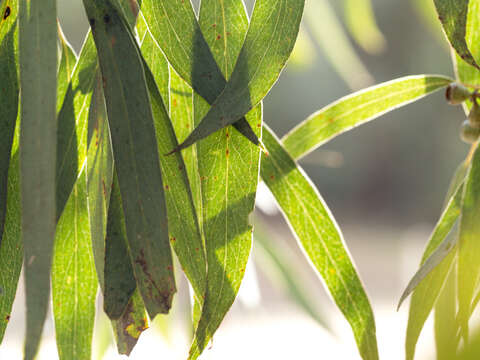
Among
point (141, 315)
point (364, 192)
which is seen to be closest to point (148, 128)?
point (141, 315)

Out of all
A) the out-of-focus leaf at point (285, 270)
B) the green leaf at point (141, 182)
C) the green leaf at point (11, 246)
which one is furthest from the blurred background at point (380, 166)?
the green leaf at point (141, 182)

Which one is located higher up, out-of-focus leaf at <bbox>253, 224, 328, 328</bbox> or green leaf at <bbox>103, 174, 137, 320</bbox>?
green leaf at <bbox>103, 174, 137, 320</bbox>

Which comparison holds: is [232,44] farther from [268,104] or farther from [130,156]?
[268,104]

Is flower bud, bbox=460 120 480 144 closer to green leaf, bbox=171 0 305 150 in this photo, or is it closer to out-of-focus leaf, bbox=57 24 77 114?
green leaf, bbox=171 0 305 150

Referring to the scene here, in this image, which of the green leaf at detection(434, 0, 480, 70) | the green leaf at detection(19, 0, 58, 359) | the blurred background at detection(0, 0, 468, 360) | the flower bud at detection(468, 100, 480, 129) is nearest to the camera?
the green leaf at detection(19, 0, 58, 359)

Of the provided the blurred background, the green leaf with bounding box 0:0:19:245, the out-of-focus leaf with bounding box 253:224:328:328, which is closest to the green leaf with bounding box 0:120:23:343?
the green leaf with bounding box 0:0:19:245

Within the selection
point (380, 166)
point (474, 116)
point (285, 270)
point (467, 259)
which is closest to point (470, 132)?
point (474, 116)

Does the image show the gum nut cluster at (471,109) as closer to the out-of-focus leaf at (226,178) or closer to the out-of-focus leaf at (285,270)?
the out-of-focus leaf at (226,178)
